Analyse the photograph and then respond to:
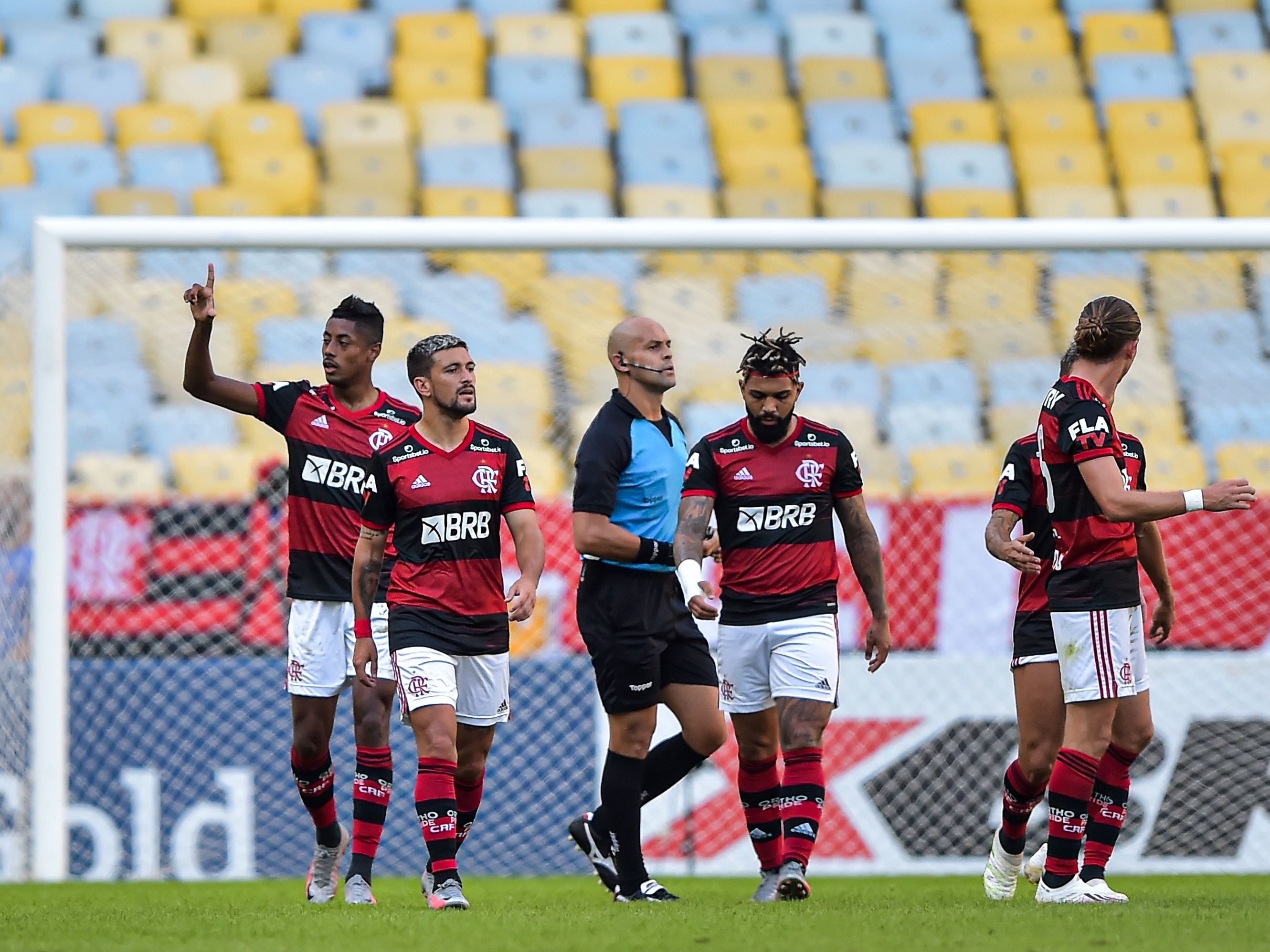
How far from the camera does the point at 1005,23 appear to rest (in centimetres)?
1512

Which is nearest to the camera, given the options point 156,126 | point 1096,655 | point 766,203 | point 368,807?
point 1096,655

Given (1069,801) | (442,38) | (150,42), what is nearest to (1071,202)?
(442,38)

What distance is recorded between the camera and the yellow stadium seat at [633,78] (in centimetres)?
1433

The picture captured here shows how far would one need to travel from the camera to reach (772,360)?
262 inches

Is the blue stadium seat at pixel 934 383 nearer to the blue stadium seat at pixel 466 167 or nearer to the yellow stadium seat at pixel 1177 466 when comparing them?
the yellow stadium seat at pixel 1177 466

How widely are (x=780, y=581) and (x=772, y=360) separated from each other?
0.82 meters

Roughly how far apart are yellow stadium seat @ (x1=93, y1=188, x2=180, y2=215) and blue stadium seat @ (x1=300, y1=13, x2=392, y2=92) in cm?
263

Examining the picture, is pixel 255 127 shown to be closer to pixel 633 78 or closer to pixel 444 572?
pixel 633 78

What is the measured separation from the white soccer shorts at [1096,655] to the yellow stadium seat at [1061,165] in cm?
776

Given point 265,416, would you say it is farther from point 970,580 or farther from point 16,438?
point 970,580

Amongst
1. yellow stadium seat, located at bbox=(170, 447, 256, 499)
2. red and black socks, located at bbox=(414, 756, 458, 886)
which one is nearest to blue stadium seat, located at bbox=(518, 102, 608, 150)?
yellow stadium seat, located at bbox=(170, 447, 256, 499)

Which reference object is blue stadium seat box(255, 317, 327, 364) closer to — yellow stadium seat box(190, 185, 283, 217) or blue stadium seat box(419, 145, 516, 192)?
yellow stadium seat box(190, 185, 283, 217)

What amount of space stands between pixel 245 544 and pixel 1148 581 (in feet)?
16.1

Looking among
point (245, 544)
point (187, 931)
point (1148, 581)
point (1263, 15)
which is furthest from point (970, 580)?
point (1263, 15)
